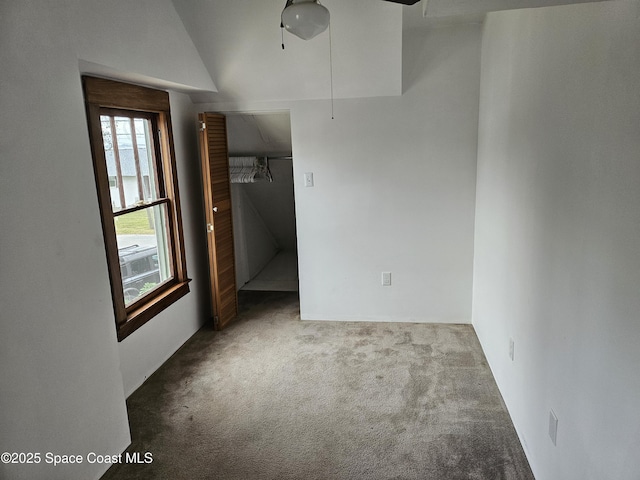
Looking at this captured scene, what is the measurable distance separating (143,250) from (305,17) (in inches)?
Result: 76.8

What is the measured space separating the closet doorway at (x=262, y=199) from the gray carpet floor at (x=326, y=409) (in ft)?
4.67

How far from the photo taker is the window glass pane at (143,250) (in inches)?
116

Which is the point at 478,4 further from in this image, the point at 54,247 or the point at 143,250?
the point at 143,250

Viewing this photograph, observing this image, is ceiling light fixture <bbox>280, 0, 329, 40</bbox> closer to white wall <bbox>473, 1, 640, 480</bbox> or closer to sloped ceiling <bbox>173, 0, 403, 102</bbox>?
sloped ceiling <bbox>173, 0, 403, 102</bbox>

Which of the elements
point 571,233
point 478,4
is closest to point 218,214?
point 571,233

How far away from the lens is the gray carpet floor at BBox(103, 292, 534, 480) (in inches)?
87.7

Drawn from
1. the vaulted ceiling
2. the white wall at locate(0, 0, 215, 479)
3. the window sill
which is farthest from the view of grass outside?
the vaulted ceiling

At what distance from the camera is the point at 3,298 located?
64.8 inches

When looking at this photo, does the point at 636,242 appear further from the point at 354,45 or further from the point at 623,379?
the point at 354,45

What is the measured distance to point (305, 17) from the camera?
6.86 ft

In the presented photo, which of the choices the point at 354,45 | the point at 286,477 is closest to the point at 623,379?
the point at 286,477

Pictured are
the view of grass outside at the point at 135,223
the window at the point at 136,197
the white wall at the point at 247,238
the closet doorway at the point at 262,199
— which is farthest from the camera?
the white wall at the point at 247,238

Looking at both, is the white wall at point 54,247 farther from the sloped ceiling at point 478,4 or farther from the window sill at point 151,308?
the sloped ceiling at point 478,4

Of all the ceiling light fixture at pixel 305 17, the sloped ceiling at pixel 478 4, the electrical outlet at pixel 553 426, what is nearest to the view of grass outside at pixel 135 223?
the ceiling light fixture at pixel 305 17
